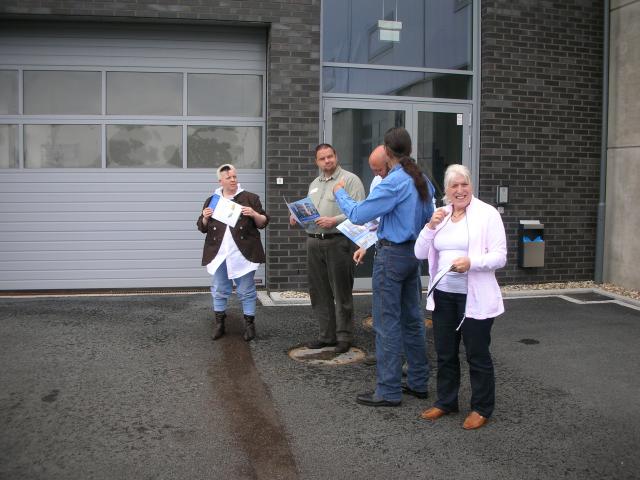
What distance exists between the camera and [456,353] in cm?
440

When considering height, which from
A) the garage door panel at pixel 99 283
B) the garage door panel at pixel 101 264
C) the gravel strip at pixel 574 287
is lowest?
the gravel strip at pixel 574 287

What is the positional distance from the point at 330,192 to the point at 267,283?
3.37 metres

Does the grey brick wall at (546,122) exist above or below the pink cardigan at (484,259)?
above

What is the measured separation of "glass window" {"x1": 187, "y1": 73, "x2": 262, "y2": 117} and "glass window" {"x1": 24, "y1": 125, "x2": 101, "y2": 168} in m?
1.44

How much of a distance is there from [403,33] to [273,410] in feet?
21.1

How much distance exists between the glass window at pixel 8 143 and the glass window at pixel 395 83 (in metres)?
4.32

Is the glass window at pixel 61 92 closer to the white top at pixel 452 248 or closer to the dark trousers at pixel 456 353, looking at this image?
the white top at pixel 452 248

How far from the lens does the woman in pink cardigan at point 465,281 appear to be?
4.10 metres

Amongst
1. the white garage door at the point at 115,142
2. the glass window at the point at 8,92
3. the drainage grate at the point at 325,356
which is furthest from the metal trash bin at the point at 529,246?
the glass window at the point at 8,92

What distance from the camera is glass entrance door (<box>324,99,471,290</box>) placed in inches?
354

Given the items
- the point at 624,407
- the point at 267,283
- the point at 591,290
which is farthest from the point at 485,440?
the point at 591,290

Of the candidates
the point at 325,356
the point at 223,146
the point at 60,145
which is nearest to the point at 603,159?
the point at 223,146

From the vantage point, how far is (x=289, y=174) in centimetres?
877

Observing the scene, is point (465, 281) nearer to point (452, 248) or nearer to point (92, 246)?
point (452, 248)
